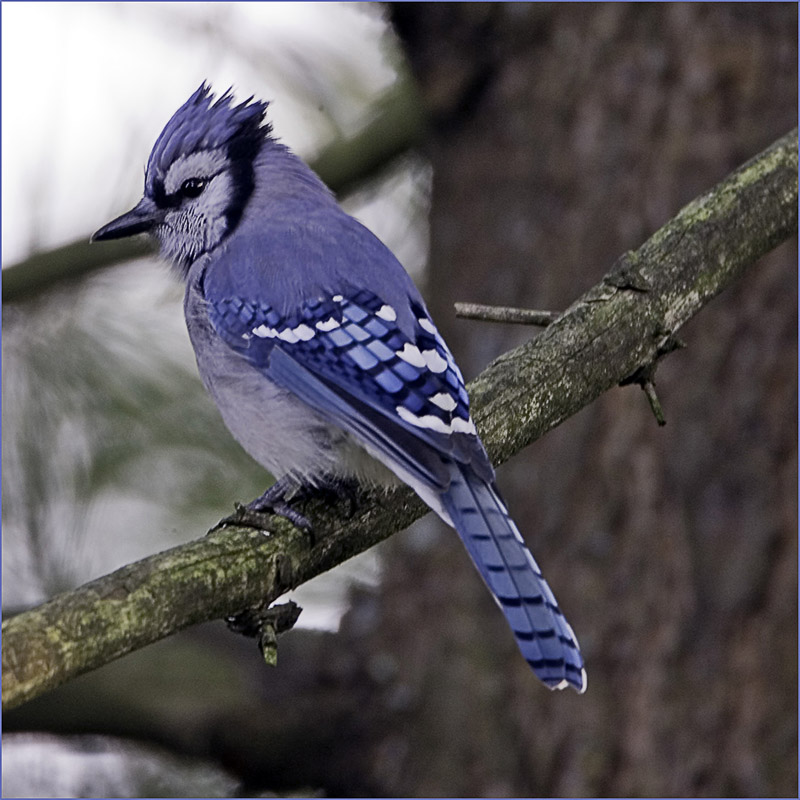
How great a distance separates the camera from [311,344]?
1.87 metres

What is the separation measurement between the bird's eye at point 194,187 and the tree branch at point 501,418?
70 cm

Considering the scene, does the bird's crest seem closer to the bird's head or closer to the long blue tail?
the bird's head

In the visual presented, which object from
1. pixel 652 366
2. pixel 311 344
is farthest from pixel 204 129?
pixel 652 366

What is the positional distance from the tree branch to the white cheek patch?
694 mm

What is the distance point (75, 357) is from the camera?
10.2 feet

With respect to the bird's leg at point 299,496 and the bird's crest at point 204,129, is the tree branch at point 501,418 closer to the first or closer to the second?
the bird's leg at point 299,496

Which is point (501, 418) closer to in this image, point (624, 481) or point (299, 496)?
point (299, 496)

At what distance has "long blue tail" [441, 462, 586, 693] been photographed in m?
1.51

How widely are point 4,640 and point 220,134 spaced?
4.04 ft

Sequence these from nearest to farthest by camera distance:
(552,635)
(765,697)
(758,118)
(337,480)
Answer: (552,635)
(337,480)
(765,697)
(758,118)

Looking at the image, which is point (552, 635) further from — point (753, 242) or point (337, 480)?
point (753, 242)

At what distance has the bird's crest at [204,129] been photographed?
7.19ft

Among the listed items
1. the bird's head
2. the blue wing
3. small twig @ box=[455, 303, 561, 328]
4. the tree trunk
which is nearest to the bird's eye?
the bird's head

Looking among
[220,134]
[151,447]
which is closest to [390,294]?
[220,134]
